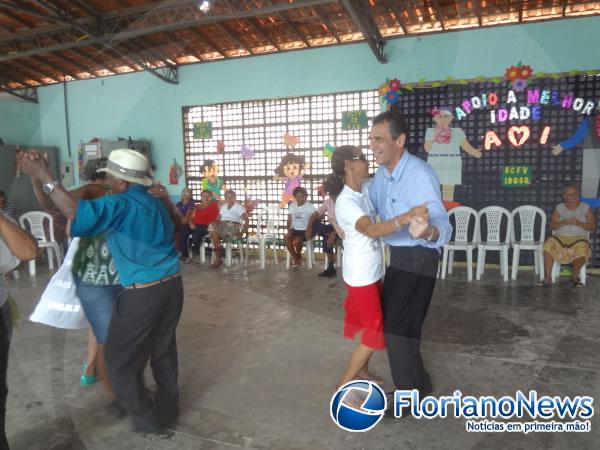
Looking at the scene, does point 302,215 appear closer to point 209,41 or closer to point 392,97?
point 392,97

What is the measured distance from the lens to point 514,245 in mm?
5406

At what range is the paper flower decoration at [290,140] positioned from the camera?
7.27 meters

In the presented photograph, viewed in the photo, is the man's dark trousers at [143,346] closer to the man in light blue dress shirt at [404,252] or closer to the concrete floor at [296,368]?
the concrete floor at [296,368]

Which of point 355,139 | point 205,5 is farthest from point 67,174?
point 355,139

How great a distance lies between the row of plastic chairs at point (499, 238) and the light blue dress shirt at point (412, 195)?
3.50 m

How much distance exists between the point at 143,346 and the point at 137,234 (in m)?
0.54

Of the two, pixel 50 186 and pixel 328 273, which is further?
pixel 328 273

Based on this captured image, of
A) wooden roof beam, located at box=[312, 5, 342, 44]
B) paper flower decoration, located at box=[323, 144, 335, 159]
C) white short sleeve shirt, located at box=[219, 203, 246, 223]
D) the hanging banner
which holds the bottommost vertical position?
white short sleeve shirt, located at box=[219, 203, 246, 223]

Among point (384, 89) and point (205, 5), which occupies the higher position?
point (205, 5)

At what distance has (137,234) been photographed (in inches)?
80.0

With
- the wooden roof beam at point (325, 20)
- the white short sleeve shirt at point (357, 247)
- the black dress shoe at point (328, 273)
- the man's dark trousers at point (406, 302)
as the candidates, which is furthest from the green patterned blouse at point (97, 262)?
the wooden roof beam at point (325, 20)

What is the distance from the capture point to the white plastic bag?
99.1 inches

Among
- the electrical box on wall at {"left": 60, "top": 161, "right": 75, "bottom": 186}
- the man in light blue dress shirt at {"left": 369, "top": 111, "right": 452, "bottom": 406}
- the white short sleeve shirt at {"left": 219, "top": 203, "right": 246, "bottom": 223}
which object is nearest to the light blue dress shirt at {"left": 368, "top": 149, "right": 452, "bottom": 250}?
the man in light blue dress shirt at {"left": 369, "top": 111, "right": 452, "bottom": 406}

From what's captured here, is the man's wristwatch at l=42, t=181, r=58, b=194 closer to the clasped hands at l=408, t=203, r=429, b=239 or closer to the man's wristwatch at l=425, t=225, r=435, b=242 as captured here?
the clasped hands at l=408, t=203, r=429, b=239
